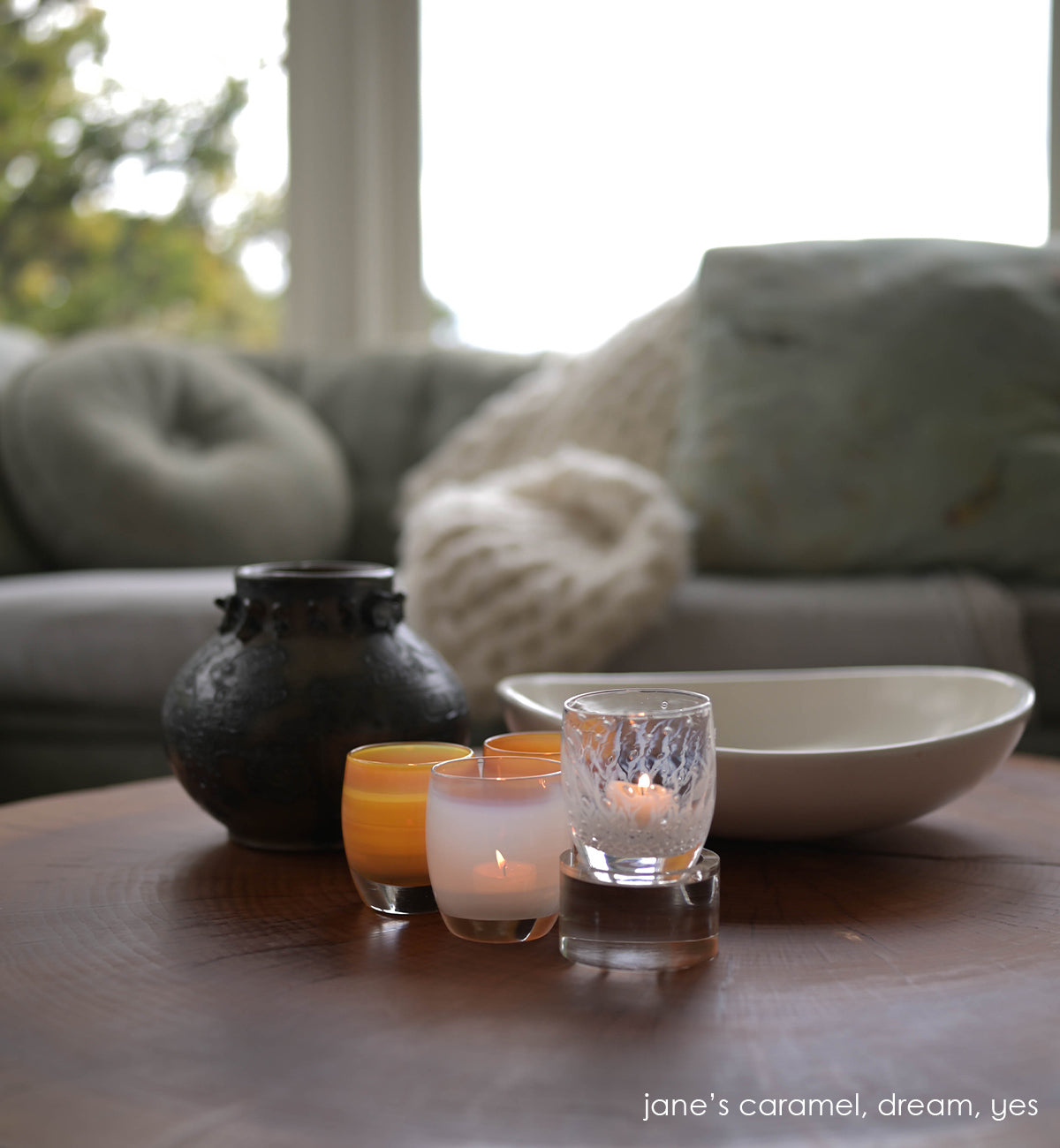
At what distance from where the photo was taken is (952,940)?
22.1 inches

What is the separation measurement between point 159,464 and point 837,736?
1.54 metres

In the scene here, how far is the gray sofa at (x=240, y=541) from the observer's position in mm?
1550

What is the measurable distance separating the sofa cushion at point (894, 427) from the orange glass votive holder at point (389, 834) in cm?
116

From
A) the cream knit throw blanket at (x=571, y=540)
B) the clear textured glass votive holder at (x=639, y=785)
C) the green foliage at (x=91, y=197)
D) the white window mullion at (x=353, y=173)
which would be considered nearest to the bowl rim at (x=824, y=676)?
the clear textured glass votive holder at (x=639, y=785)

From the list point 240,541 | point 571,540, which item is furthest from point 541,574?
point 240,541

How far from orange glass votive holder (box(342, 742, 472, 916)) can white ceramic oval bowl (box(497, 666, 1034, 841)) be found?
0.47 ft

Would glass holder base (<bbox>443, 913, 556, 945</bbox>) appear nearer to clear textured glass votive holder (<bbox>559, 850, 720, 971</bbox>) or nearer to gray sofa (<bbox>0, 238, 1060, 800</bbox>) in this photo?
clear textured glass votive holder (<bbox>559, 850, 720, 971</bbox>)

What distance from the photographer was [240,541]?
83.4 inches

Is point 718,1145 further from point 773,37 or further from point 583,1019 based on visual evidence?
point 773,37

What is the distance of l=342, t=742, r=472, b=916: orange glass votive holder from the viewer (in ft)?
1.95

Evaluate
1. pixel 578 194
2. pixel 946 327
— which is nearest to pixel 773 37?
pixel 578 194

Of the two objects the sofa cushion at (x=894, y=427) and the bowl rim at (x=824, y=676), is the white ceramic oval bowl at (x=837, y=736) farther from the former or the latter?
the sofa cushion at (x=894, y=427)

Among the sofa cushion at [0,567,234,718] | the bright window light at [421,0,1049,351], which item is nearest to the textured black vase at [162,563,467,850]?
the sofa cushion at [0,567,234,718]

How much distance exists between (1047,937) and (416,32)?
10.2 ft
